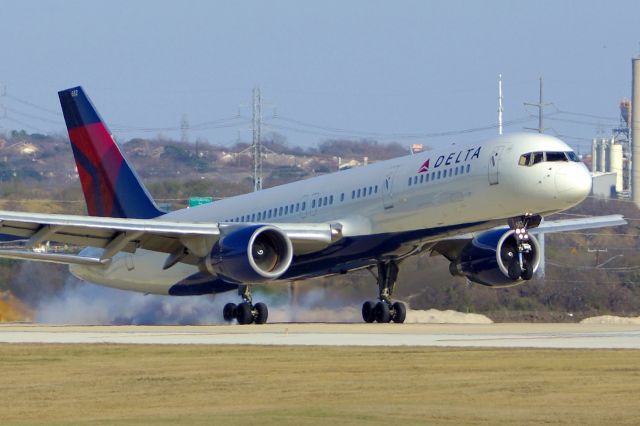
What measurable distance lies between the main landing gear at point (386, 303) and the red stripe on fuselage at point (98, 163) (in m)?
9.75

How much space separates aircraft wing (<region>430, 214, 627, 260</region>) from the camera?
4041 cm

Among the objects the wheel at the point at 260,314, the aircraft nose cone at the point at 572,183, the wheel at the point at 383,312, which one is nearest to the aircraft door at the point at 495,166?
the aircraft nose cone at the point at 572,183

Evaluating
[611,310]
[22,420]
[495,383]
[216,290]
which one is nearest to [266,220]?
[216,290]

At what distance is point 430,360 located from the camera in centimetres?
2177

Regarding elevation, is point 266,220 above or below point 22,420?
above

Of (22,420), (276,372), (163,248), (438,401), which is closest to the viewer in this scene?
(22,420)

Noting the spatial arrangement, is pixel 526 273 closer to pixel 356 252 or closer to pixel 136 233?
pixel 356 252

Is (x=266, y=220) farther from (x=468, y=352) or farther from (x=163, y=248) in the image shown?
(x=468, y=352)

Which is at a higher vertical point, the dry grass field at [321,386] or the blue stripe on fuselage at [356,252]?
the blue stripe on fuselage at [356,252]

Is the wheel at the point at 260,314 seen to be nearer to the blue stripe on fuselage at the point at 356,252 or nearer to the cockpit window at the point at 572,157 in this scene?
the blue stripe on fuselage at the point at 356,252

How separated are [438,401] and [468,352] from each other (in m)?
6.55

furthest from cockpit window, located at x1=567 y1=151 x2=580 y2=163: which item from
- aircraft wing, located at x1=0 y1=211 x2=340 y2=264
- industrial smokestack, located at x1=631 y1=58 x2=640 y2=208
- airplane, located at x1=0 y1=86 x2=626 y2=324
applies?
industrial smokestack, located at x1=631 y1=58 x2=640 y2=208

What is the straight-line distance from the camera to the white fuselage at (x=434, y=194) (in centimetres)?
3425

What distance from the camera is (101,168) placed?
1754 inches
